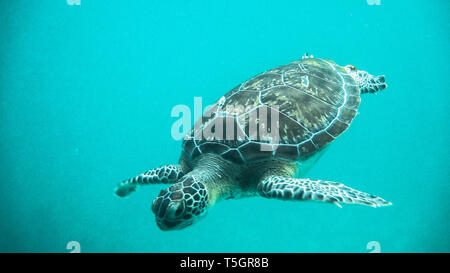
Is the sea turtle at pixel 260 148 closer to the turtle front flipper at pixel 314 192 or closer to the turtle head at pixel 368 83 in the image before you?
the turtle front flipper at pixel 314 192

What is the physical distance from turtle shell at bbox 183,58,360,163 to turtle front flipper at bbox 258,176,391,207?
1.72ft

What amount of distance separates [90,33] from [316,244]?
3304 centimetres

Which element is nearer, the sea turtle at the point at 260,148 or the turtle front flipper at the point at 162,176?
the sea turtle at the point at 260,148

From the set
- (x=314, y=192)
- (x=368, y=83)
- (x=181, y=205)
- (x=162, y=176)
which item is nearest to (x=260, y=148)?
(x=314, y=192)

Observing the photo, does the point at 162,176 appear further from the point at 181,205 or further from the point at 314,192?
the point at 314,192

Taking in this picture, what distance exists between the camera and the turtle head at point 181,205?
130 inches

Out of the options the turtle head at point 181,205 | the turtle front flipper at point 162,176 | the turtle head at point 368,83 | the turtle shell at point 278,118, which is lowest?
the turtle head at point 181,205

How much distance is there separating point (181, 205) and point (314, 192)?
1.85 meters

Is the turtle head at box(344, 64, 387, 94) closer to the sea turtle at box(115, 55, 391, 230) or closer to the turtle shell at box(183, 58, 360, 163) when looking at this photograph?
the turtle shell at box(183, 58, 360, 163)

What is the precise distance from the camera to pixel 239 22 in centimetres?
3394

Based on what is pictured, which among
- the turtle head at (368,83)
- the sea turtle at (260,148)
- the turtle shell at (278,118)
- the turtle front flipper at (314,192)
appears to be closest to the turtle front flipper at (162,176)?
the sea turtle at (260,148)

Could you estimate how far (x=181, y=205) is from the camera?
3.33 meters

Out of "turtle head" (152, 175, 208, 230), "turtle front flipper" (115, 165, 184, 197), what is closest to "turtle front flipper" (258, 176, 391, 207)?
"turtle head" (152, 175, 208, 230)
